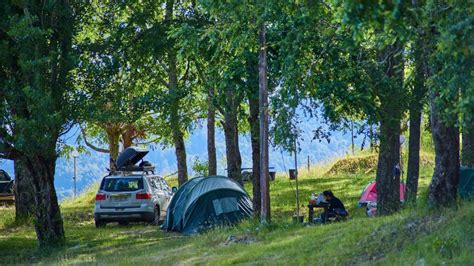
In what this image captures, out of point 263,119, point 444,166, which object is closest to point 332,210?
point 263,119

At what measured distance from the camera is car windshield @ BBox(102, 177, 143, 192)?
970 inches

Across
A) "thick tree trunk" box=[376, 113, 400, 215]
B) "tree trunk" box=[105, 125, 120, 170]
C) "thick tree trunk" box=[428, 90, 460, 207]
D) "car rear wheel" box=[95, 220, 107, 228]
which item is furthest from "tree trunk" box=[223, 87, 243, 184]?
"tree trunk" box=[105, 125, 120, 170]

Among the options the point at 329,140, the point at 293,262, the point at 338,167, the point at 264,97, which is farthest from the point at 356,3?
the point at 338,167

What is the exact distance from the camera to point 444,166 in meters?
12.2

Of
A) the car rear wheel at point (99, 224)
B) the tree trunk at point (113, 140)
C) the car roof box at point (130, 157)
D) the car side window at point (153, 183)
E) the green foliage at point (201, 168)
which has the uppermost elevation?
the tree trunk at point (113, 140)

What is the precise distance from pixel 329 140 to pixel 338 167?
2486 centimetres

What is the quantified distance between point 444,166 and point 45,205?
10.7 meters

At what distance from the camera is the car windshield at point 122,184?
80.8 ft

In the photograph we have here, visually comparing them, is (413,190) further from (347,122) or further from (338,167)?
(338,167)

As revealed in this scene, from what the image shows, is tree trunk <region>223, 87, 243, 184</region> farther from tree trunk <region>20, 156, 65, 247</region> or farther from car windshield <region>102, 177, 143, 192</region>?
tree trunk <region>20, 156, 65, 247</region>

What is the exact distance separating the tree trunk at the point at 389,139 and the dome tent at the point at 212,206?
547 centimetres

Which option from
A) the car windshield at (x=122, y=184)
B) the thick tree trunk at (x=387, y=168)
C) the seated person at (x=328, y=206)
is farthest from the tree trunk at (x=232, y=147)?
the thick tree trunk at (x=387, y=168)

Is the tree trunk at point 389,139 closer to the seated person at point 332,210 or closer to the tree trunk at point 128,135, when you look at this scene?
the seated person at point 332,210

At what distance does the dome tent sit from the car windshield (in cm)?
234
